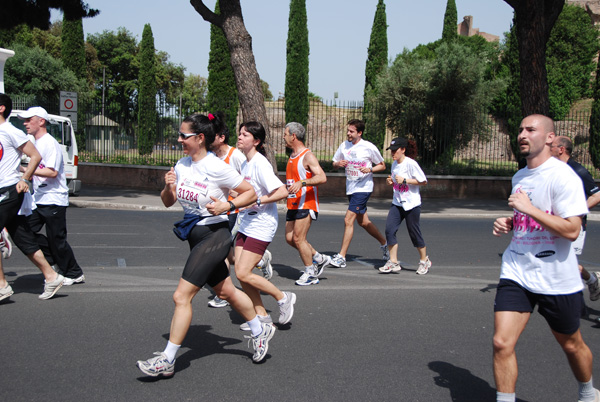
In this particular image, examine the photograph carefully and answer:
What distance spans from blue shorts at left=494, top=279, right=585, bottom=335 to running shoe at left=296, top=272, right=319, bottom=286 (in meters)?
3.68

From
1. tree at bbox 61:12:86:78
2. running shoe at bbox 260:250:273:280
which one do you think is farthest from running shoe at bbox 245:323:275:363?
tree at bbox 61:12:86:78

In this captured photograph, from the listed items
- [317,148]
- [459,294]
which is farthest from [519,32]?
[459,294]

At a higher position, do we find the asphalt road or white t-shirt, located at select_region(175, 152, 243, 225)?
white t-shirt, located at select_region(175, 152, 243, 225)

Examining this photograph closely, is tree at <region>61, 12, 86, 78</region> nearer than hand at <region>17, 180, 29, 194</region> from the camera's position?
No

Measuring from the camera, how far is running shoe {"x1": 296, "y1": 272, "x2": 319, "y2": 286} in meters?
6.96

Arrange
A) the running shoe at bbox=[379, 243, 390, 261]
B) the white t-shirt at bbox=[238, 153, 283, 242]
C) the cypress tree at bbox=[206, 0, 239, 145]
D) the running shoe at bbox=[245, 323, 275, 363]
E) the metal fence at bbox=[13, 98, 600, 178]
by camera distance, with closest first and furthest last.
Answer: the running shoe at bbox=[245, 323, 275, 363], the white t-shirt at bbox=[238, 153, 283, 242], the running shoe at bbox=[379, 243, 390, 261], the metal fence at bbox=[13, 98, 600, 178], the cypress tree at bbox=[206, 0, 239, 145]

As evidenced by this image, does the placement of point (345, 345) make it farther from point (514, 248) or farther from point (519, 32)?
point (519, 32)

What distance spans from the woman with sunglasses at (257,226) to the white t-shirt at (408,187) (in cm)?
284

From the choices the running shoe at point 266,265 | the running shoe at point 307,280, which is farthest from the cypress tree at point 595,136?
the running shoe at point 266,265

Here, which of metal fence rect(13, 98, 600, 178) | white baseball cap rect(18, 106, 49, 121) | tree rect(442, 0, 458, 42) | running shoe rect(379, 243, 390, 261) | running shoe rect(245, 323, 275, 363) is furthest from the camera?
tree rect(442, 0, 458, 42)

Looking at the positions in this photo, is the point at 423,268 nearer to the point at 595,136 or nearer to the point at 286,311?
the point at 286,311

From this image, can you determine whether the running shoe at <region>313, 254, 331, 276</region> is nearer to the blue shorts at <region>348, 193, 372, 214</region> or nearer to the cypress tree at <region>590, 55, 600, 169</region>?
the blue shorts at <region>348, 193, 372, 214</region>

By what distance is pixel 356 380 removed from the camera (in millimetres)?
4156

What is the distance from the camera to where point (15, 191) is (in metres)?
5.80
